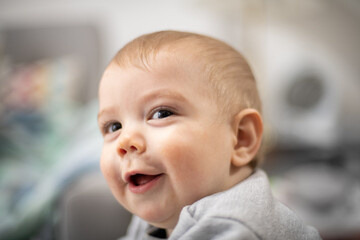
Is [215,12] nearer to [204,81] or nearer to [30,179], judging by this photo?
[30,179]

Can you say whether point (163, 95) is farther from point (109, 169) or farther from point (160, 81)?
point (109, 169)

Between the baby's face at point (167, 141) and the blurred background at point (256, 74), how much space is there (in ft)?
2.54

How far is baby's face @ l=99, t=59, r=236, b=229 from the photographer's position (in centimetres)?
51

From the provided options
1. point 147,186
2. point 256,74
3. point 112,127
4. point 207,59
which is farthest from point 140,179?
point 256,74

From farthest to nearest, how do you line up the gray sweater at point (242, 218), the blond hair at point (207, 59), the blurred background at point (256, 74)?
the blurred background at point (256, 74)
the blond hair at point (207, 59)
the gray sweater at point (242, 218)

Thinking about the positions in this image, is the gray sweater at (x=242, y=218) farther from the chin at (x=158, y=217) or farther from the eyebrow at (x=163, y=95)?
the eyebrow at (x=163, y=95)

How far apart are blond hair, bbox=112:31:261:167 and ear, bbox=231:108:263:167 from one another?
0.06ft

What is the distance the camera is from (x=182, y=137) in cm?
51

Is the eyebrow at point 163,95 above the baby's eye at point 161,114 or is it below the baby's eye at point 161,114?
above

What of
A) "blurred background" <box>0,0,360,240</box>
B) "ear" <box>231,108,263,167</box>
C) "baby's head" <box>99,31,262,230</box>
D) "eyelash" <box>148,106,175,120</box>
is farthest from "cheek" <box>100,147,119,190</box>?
"blurred background" <box>0,0,360,240</box>

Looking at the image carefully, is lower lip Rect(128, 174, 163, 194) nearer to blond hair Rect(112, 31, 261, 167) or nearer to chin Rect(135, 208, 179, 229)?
chin Rect(135, 208, 179, 229)

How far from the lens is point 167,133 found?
0.52 meters

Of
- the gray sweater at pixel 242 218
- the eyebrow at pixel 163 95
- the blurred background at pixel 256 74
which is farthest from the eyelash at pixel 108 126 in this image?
the blurred background at pixel 256 74

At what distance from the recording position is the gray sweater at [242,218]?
0.44m
